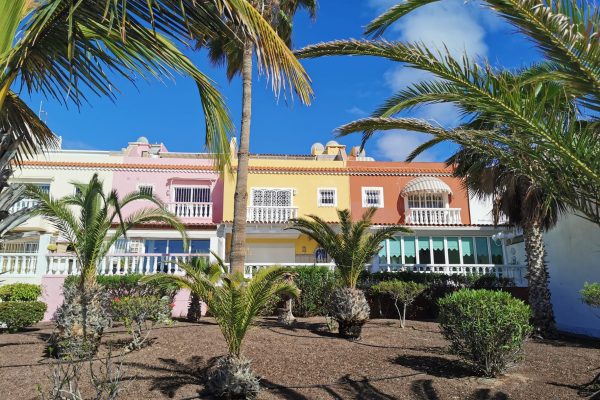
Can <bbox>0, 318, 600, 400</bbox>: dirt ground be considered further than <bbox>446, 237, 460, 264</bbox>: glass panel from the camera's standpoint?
No

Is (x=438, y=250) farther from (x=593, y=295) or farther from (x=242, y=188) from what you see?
(x=242, y=188)

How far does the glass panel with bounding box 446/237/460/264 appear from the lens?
952 inches

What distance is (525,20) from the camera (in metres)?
4.12

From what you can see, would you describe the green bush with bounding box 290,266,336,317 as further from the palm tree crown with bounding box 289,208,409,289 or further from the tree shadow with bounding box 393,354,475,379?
the tree shadow with bounding box 393,354,475,379

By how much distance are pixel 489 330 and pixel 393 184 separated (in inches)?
785

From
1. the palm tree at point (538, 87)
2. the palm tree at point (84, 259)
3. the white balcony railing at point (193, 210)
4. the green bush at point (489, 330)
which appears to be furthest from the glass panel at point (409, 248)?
the palm tree at point (538, 87)

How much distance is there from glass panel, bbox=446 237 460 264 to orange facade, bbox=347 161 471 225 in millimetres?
2714

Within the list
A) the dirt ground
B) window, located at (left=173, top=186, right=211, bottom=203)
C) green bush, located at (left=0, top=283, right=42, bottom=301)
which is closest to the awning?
window, located at (left=173, top=186, right=211, bottom=203)

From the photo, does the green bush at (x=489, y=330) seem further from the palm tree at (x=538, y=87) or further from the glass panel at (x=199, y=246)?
the glass panel at (x=199, y=246)

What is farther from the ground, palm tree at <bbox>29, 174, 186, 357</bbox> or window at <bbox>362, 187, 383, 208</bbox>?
window at <bbox>362, 187, 383, 208</bbox>

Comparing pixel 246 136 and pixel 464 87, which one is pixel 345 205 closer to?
pixel 246 136

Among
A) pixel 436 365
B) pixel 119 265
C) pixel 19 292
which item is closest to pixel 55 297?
pixel 19 292

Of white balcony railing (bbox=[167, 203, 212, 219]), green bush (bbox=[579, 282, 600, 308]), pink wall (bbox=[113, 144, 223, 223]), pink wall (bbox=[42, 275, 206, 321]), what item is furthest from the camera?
pink wall (bbox=[113, 144, 223, 223])

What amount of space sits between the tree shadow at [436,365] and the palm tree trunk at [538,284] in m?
5.38
